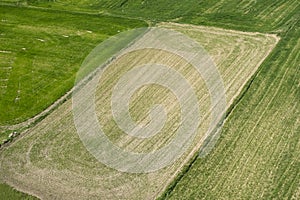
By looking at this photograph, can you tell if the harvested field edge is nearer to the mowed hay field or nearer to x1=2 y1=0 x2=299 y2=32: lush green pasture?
the mowed hay field

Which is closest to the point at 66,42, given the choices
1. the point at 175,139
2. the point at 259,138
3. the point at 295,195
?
the point at 175,139

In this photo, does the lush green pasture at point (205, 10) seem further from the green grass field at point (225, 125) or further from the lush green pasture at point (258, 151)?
the lush green pasture at point (258, 151)

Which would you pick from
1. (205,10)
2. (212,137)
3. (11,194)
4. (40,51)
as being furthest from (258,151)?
(205,10)

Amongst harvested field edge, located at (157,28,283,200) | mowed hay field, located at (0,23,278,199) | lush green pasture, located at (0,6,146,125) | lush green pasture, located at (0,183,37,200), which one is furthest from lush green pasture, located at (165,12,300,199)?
lush green pasture, located at (0,6,146,125)

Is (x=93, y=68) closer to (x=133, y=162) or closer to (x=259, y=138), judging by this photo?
(x=133, y=162)

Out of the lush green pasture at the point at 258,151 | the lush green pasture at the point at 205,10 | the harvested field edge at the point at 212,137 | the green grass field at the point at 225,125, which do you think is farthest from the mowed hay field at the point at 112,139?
the lush green pasture at the point at 205,10
